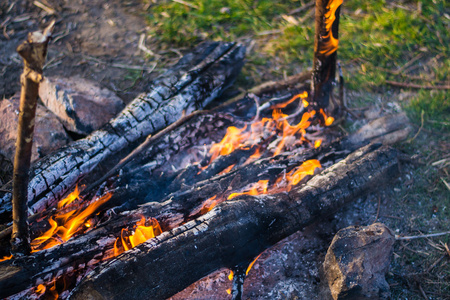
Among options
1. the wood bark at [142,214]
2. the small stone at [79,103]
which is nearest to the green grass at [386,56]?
the wood bark at [142,214]

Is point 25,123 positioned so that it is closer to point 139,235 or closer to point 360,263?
point 139,235

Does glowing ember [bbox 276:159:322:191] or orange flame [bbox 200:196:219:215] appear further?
glowing ember [bbox 276:159:322:191]

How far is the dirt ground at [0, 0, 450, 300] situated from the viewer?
2750 mm

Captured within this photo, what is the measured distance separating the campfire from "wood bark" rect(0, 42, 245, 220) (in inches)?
0.5

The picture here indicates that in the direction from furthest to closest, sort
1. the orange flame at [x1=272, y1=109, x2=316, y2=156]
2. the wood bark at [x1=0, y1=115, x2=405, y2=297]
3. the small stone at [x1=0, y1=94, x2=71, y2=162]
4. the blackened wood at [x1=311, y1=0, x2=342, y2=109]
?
the orange flame at [x1=272, y1=109, x2=316, y2=156] < the small stone at [x1=0, y1=94, x2=71, y2=162] < the blackened wood at [x1=311, y1=0, x2=342, y2=109] < the wood bark at [x1=0, y1=115, x2=405, y2=297]

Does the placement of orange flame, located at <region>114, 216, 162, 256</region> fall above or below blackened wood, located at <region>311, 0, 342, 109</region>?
below

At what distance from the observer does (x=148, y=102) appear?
3719 millimetres

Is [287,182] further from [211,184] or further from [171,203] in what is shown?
[171,203]

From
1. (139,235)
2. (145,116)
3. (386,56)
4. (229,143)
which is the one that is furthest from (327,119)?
(139,235)

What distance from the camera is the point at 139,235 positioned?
104 inches

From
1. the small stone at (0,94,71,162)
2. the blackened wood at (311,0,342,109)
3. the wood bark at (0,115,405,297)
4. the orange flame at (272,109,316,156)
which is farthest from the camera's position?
the orange flame at (272,109,316,156)

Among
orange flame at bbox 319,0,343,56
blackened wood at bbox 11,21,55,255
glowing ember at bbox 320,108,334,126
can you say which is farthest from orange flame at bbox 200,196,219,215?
orange flame at bbox 319,0,343,56

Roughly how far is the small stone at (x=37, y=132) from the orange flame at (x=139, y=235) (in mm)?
1513

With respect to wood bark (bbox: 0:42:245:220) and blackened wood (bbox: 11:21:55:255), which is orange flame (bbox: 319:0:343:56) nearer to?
wood bark (bbox: 0:42:245:220)
